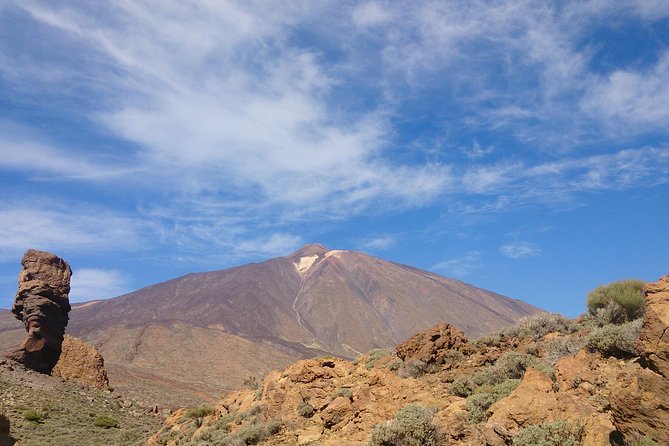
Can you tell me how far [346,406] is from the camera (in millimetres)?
11227

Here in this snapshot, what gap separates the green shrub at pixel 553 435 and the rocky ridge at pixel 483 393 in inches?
0.9

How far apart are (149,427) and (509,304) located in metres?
189

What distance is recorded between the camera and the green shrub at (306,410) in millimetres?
12156

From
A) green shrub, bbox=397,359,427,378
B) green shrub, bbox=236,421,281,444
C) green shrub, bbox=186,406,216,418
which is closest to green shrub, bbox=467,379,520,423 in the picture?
green shrub, bbox=397,359,427,378

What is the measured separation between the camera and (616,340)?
8844mm

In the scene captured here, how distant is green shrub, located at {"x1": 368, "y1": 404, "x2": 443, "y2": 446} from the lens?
7.62 meters

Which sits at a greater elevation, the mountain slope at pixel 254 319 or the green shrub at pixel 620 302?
the mountain slope at pixel 254 319

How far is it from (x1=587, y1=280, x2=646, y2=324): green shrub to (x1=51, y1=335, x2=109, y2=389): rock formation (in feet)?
126

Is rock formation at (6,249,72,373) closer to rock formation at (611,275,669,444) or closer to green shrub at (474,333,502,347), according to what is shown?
green shrub at (474,333,502,347)

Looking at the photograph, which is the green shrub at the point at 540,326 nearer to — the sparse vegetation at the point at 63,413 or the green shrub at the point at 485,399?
the green shrub at the point at 485,399

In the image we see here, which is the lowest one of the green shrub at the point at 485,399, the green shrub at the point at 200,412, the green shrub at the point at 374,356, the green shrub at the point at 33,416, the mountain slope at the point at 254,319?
the green shrub at the point at 33,416

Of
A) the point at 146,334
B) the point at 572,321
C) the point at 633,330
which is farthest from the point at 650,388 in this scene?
the point at 146,334

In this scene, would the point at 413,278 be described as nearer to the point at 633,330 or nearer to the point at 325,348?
the point at 325,348

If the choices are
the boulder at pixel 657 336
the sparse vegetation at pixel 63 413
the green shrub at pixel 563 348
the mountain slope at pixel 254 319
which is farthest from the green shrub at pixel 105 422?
the boulder at pixel 657 336
